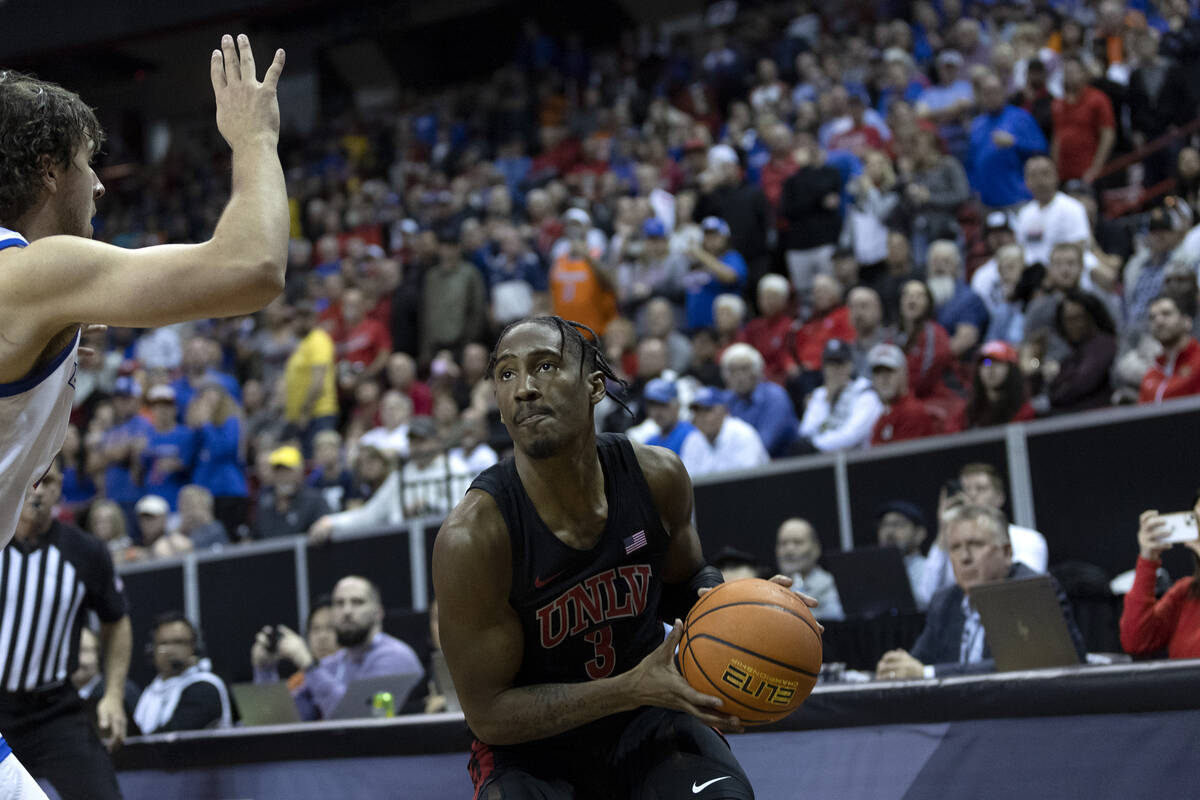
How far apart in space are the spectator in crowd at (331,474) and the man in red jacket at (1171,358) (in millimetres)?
6774

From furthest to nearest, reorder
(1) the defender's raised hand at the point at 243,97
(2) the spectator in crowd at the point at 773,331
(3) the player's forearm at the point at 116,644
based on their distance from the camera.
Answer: (2) the spectator in crowd at the point at 773,331, (3) the player's forearm at the point at 116,644, (1) the defender's raised hand at the point at 243,97

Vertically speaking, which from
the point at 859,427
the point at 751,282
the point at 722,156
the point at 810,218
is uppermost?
the point at 722,156

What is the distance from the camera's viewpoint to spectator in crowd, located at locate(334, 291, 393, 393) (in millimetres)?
14523

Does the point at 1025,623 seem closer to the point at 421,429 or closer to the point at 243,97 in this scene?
the point at 243,97

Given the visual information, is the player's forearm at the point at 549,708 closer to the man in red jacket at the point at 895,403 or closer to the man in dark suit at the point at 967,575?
the man in dark suit at the point at 967,575

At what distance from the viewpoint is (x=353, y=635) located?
8375 millimetres

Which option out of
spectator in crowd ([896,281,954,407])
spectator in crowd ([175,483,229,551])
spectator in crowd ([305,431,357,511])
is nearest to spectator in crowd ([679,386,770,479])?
spectator in crowd ([896,281,954,407])

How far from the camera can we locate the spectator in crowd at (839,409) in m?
9.92

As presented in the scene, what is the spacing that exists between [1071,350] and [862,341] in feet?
5.63

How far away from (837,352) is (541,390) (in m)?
6.83

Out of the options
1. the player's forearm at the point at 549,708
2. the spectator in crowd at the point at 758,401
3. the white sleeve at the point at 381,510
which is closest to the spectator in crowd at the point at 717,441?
the spectator in crowd at the point at 758,401

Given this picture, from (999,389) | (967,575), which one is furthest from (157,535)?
(967,575)

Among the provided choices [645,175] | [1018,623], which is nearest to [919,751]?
[1018,623]

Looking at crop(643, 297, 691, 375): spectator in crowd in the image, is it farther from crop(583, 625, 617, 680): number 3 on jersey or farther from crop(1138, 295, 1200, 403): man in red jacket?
crop(583, 625, 617, 680): number 3 on jersey
